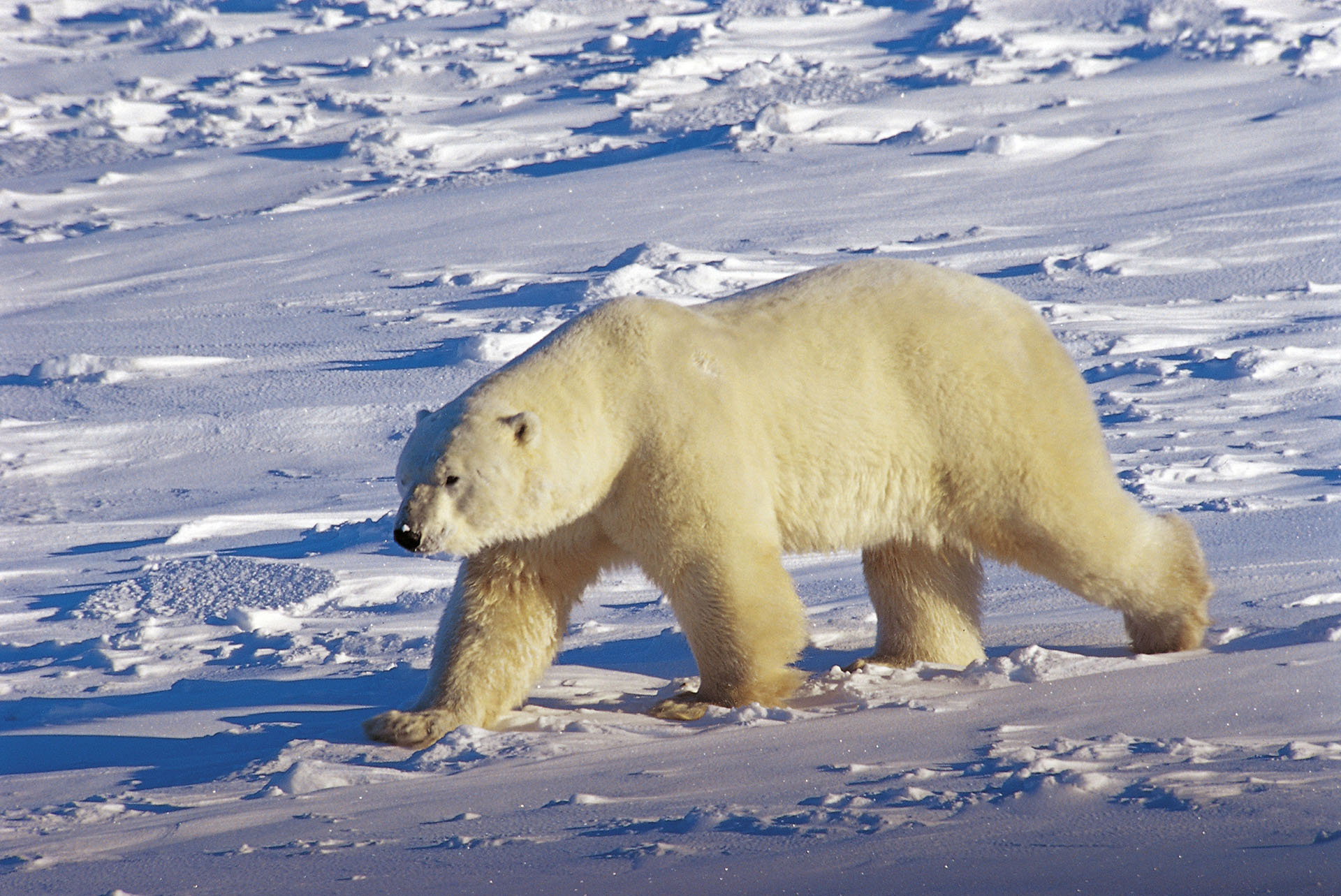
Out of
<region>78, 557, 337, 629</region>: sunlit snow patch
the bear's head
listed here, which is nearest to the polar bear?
the bear's head

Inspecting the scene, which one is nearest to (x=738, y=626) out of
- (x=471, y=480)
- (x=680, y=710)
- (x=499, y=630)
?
(x=680, y=710)

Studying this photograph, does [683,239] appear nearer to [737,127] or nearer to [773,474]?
[737,127]

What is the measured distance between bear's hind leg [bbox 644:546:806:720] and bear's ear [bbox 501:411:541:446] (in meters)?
0.52

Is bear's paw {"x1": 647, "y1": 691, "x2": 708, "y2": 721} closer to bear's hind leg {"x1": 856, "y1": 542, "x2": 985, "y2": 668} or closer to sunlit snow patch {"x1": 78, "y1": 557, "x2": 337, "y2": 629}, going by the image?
bear's hind leg {"x1": 856, "y1": 542, "x2": 985, "y2": 668}

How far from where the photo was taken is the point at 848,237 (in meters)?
12.6

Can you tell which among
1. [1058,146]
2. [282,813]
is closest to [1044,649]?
[282,813]

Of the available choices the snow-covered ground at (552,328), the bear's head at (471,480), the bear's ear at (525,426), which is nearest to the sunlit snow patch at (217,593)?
the snow-covered ground at (552,328)

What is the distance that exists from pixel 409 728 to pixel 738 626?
3.11 feet

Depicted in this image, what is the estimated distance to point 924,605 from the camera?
4.64 meters

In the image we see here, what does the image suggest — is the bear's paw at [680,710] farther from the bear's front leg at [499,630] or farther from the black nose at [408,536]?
the black nose at [408,536]

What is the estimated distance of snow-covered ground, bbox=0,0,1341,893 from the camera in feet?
8.60

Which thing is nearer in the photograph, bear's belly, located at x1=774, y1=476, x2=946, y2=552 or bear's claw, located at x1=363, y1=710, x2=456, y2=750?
bear's claw, located at x1=363, y1=710, x2=456, y2=750

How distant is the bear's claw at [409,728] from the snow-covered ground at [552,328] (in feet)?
0.54

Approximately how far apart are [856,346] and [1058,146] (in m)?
11.8
